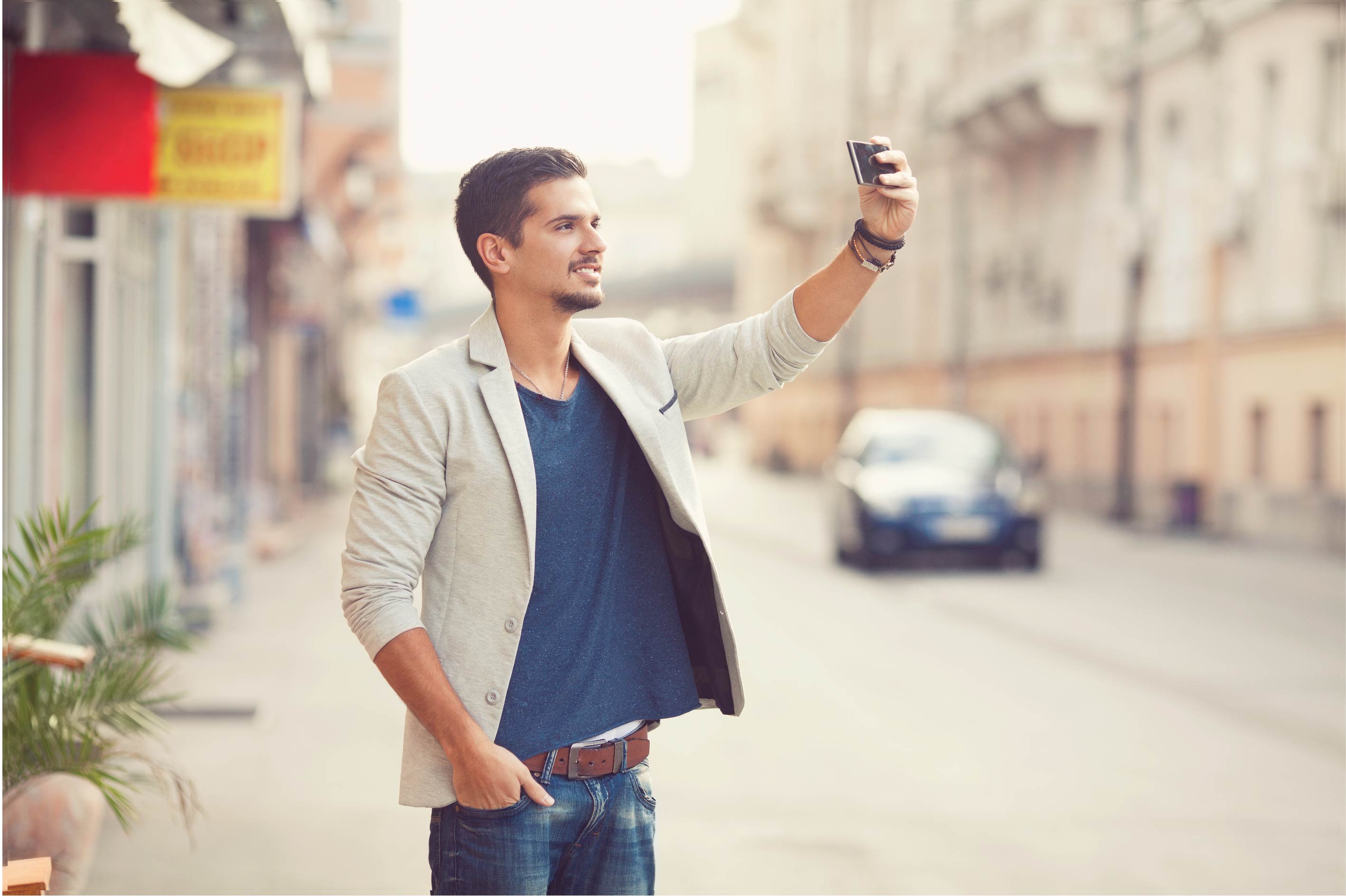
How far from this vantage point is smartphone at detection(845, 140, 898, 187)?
8.77 feet

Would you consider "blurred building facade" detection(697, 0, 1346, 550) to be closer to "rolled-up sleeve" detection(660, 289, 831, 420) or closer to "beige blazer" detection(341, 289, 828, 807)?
"rolled-up sleeve" detection(660, 289, 831, 420)

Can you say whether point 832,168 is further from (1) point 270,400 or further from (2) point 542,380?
(2) point 542,380

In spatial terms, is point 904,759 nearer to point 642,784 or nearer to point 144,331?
point 642,784

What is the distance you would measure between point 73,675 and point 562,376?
8.02 ft

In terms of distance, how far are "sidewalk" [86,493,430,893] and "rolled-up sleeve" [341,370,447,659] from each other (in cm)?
291

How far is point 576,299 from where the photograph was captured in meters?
2.67

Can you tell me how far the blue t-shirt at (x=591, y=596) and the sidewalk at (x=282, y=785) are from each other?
2799mm

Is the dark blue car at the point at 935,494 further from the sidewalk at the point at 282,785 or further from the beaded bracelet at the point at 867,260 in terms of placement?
the beaded bracelet at the point at 867,260

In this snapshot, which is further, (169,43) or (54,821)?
(169,43)

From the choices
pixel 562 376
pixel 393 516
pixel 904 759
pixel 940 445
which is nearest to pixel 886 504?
pixel 940 445

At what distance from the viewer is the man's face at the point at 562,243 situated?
268cm

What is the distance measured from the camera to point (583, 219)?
2.69 m

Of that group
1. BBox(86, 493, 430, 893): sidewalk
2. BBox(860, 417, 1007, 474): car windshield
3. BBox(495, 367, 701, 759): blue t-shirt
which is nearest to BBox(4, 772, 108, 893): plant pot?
BBox(86, 493, 430, 893): sidewalk

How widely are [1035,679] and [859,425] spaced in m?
8.33
